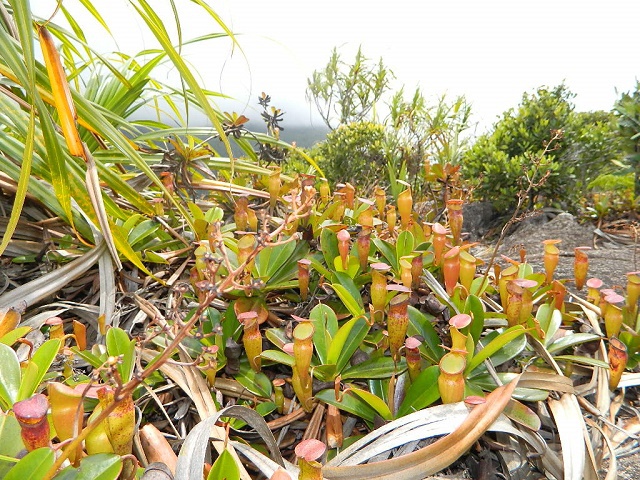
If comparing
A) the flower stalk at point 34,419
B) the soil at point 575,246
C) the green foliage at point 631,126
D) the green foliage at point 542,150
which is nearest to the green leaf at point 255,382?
the flower stalk at point 34,419

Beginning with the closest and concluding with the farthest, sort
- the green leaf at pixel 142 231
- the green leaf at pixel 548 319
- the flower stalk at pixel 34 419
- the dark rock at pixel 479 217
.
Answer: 1. the flower stalk at pixel 34 419
2. the green leaf at pixel 548 319
3. the green leaf at pixel 142 231
4. the dark rock at pixel 479 217

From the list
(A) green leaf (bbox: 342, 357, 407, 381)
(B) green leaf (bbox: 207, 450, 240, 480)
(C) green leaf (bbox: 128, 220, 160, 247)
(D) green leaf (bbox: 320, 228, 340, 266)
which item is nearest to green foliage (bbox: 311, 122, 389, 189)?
(C) green leaf (bbox: 128, 220, 160, 247)

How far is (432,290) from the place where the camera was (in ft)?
3.93

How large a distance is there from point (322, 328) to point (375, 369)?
155mm

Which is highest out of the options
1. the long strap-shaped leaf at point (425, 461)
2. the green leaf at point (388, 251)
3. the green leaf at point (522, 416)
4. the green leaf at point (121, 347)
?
the green leaf at point (388, 251)

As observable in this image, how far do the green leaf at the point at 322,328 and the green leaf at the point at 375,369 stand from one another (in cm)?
7

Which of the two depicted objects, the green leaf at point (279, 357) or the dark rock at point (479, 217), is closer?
the green leaf at point (279, 357)

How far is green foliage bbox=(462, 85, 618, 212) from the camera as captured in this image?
542 centimetres

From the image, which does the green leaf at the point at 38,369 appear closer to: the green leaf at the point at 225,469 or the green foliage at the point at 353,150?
the green leaf at the point at 225,469

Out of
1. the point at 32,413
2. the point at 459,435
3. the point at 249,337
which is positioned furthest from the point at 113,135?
the point at 459,435

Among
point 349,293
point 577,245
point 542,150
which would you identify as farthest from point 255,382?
point 542,150

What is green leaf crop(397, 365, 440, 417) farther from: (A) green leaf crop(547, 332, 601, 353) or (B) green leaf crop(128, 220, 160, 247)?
(B) green leaf crop(128, 220, 160, 247)

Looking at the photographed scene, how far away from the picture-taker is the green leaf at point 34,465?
535mm

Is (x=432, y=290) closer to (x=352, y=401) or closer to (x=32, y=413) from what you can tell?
(x=352, y=401)
